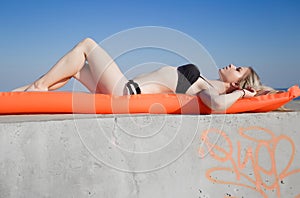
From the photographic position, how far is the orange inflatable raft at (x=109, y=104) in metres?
1.95

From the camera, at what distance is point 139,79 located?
2.45 meters

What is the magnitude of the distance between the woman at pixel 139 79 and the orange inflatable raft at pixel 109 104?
0.08 metres

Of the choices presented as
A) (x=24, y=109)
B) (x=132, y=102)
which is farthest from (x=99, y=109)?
(x=24, y=109)

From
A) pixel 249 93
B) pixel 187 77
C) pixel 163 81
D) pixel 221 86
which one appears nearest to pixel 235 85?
pixel 221 86

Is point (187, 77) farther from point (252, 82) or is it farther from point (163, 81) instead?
point (252, 82)

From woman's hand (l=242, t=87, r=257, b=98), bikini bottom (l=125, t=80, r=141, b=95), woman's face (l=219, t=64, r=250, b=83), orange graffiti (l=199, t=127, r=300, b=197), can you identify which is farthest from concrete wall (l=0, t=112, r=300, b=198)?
woman's face (l=219, t=64, r=250, b=83)

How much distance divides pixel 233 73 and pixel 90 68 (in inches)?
43.7

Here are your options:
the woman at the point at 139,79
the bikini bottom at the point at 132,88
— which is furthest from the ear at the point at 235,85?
the bikini bottom at the point at 132,88

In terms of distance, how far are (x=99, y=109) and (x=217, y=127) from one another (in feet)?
2.39

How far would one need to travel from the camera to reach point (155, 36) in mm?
1787

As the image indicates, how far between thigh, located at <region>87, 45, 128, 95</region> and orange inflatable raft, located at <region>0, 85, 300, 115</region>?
211 mm

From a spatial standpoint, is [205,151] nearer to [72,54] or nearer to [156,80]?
[156,80]

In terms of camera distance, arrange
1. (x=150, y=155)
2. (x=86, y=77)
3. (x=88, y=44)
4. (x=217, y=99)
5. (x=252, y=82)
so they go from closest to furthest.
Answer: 1. (x=150, y=155)
2. (x=217, y=99)
3. (x=88, y=44)
4. (x=86, y=77)
5. (x=252, y=82)

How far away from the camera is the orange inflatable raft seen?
1.95m
